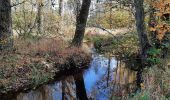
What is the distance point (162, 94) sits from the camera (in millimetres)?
7172

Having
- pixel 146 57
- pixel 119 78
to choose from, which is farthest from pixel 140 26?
pixel 119 78

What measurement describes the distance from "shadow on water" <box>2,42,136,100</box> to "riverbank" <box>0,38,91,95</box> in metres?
0.38

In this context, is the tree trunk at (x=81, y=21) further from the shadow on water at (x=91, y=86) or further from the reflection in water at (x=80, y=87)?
the reflection in water at (x=80, y=87)

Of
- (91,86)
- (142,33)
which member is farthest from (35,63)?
(142,33)

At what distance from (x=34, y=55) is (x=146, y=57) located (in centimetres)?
475

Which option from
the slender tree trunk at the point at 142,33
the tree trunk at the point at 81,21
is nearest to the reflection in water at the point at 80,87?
the slender tree trunk at the point at 142,33

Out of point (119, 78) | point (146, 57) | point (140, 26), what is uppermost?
point (140, 26)

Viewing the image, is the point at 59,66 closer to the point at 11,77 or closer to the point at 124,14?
the point at 11,77

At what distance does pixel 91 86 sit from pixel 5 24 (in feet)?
13.9

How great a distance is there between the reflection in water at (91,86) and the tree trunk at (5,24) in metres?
2.42

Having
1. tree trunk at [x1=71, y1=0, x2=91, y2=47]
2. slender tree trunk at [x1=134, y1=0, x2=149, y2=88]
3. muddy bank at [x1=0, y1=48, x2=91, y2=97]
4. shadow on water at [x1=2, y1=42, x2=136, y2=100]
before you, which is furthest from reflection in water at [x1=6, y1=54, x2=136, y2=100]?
tree trunk at [x1=71, y1=0, x2=91, y2=47]

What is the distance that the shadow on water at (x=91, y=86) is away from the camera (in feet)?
35.6

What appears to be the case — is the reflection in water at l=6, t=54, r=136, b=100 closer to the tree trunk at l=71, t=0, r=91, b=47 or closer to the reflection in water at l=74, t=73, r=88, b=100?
the reflection in water at l=74, t=73, r=88, b=100

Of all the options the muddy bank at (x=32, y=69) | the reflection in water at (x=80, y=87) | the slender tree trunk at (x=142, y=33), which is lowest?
the reflection in water at (x=80, y=87)
